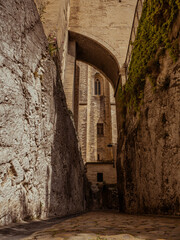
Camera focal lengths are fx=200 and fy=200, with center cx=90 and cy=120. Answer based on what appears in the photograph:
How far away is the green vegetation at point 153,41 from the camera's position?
3868 millimetres

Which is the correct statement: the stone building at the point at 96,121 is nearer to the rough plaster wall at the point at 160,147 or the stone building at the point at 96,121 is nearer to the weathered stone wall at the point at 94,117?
the weathered stone wall at the point at 94,117

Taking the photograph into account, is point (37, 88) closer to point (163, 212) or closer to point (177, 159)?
point (177, 159)

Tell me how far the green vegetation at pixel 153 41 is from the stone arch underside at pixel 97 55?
467 cm

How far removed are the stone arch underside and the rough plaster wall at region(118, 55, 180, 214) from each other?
19.9 feet

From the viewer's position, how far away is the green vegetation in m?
3.87

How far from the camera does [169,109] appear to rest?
3.67 meters

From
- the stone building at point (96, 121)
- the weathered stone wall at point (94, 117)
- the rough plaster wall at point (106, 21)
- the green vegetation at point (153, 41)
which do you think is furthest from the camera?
the weathered stone wall at point (94, 117)

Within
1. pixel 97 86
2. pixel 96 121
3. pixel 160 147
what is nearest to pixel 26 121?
pixel 160 147

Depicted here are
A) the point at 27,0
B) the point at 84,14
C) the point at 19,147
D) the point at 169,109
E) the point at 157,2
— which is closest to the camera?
the point at 19,147

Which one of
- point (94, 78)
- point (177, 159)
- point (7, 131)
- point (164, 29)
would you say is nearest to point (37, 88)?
point (7, 131)

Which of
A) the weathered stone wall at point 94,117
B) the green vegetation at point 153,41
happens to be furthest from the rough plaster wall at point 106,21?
the weathered stone wall at point 94,117

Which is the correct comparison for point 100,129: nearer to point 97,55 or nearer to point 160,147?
point 97,55

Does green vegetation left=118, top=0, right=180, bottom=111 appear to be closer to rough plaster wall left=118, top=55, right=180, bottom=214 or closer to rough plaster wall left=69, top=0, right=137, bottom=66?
rough plaster wall left=118, top=55, right=180, bottom=214

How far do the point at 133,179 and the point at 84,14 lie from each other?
379 inches
